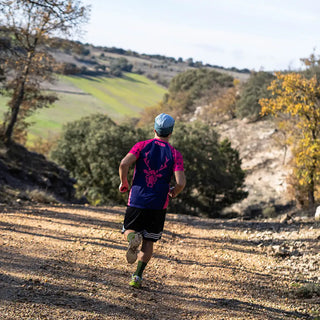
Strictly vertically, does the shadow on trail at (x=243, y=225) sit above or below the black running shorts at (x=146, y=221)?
below

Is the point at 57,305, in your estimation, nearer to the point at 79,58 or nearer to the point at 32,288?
the point at 32,288

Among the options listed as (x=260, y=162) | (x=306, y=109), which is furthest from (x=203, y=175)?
(x=260, y=162)

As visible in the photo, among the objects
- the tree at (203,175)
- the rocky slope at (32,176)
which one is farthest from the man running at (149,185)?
the tree at (203,175)

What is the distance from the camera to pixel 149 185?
5379 millimetres

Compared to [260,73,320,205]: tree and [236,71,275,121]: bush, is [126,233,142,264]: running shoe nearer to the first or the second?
[260,73,320,205]: tree

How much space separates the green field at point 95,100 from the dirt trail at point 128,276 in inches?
2559

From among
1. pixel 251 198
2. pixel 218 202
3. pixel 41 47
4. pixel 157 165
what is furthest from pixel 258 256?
pixel 251 198

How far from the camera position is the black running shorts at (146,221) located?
5422 millimetres

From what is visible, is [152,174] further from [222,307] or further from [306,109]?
[306,109]

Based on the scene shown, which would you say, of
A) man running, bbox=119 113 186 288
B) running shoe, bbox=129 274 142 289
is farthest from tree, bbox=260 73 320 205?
running shoe, bbox=129 274 142 289

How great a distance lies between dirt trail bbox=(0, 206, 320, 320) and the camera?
4.65 m

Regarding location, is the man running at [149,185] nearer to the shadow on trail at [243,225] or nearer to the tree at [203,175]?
the shadow on trail at [243,225]

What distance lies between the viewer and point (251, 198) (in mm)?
45594

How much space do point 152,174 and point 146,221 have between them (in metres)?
0.63
